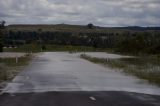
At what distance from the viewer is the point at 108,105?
15.0 metres

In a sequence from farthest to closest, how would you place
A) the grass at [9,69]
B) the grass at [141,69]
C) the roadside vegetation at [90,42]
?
the roadside vegetation at [90,42] → the grass at [141,69] → the grass at [9,69]

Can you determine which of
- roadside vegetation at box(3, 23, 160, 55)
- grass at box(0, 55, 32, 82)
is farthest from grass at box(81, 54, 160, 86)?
roadside vegetation at box(3, 23, 160, 55)

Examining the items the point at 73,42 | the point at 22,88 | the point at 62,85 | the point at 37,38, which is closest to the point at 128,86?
the point at 62,85

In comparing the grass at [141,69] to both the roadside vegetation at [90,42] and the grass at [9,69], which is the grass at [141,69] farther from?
the roadside vegetation at [90,42]

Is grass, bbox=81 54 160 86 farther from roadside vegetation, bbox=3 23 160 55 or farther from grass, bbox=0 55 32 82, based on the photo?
roadside vegetation, bbox=3 23 160 55

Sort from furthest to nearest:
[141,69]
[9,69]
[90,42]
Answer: [90,42], [141,69], [9,69]

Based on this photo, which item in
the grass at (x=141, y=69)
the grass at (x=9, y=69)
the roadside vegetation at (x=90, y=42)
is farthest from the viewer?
the roadside vegetation at (x=90, y=42)

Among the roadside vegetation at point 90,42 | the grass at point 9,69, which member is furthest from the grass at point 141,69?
the roadside vegetation at point 90,42

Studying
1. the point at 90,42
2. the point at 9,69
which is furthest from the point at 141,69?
the point at 90,42

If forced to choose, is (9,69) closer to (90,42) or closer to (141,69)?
(141,69)

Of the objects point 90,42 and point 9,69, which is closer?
point 9,69

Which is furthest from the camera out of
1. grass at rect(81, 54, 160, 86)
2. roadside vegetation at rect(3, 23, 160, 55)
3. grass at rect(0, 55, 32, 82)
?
roadside vegetation at rect(3, 23, 160, 55)

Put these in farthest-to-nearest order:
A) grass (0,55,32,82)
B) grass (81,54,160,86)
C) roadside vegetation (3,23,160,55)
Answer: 1. roadside vegetation (3,23,160,55)
2. grass (81,54,160,86)
3. grass (0,55,32,82)

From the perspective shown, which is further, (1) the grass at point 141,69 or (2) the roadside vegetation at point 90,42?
(2) the roadside vegetation at point 90,42
